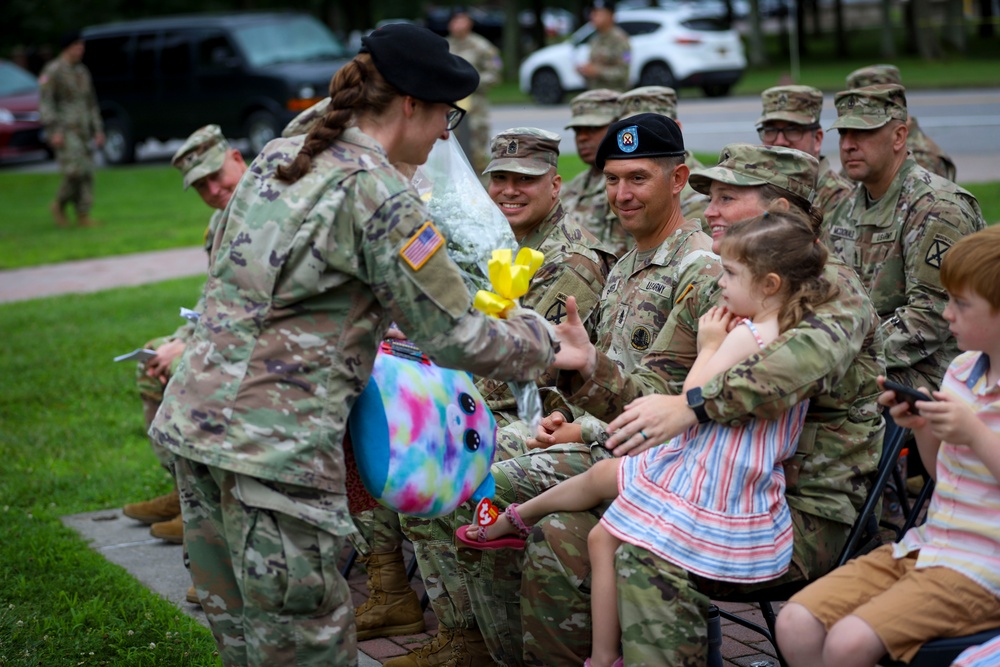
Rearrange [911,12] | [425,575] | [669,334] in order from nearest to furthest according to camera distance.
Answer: [669,334] < [425,575] < [911,12]

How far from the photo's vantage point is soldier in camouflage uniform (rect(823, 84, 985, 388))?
15.4ft

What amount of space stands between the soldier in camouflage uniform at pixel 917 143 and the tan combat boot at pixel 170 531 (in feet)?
14.5

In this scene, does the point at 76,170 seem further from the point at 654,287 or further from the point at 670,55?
the point at 670,55

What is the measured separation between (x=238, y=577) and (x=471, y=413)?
760mm

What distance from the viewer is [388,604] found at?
454 centimetres

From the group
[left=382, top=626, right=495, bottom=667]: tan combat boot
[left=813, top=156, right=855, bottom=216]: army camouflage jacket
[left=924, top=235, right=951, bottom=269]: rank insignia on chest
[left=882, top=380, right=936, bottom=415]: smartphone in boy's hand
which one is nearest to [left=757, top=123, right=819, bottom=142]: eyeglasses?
[left=813, top=156, right=855, bottom=216]: army camouflage jacket

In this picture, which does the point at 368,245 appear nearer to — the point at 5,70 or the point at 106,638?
the point at 106,638

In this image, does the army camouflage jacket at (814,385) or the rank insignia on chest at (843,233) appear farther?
the rank insignia on chest at (843,233)

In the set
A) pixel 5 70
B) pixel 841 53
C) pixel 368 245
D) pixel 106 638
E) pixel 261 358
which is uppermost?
pixel 368 245

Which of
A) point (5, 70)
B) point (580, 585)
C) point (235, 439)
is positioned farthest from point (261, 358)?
point (5, 70)

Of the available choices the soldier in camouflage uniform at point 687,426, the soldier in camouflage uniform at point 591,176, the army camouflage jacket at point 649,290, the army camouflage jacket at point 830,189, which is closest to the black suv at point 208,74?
the soldier in camouflage uniform at point 591,176

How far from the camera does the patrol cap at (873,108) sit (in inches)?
208

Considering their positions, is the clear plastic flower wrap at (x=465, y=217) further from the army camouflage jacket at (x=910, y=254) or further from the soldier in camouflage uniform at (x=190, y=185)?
the soldier in camouflage uniform at (x=190, y=185)

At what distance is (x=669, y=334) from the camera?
3.71m
